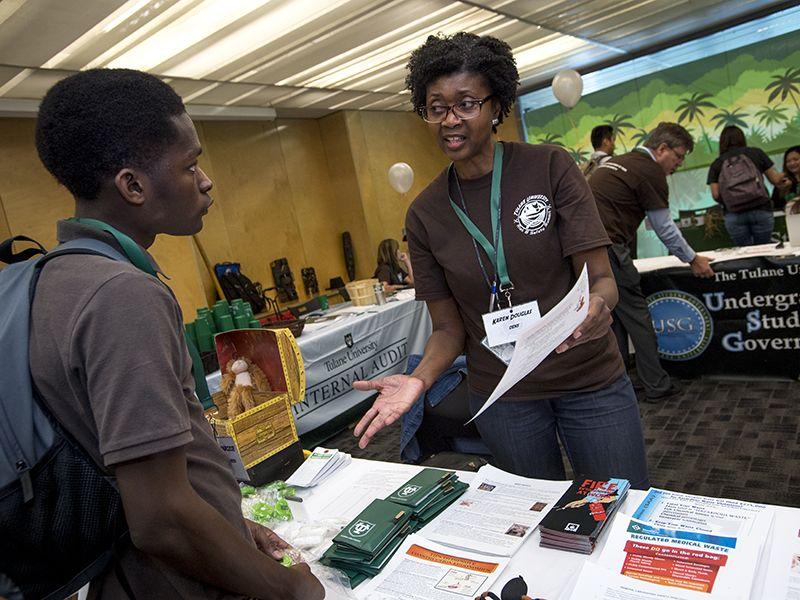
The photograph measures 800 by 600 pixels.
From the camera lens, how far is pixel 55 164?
0.89m

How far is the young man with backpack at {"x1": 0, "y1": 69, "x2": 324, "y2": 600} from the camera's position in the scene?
0.72 metres

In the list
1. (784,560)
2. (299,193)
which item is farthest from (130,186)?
(299,193)

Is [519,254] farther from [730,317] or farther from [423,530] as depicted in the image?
[730,317]

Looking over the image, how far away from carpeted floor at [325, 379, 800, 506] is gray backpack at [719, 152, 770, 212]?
2.24m

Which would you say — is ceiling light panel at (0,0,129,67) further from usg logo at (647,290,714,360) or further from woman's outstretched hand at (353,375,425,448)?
usg logo at (647,290,714,360)

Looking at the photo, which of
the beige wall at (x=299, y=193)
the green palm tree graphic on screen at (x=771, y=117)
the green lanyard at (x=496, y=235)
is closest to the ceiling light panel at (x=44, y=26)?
the beige wall at (x=299, y=193)

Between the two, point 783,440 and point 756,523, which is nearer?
point 756,523

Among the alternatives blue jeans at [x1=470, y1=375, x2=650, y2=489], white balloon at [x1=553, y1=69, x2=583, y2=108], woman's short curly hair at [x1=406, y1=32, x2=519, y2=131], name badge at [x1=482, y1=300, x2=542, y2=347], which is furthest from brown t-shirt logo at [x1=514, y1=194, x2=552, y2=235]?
white balloon at [x1=553, y1=69, x2=583, y2=108]

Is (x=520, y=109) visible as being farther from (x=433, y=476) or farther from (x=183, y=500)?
(x=183, y=500)

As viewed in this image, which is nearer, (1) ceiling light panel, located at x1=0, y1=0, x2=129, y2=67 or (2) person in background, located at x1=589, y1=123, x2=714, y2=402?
(1) ceiling light panel, located at x1=0, y1=0, x2=129, y2=67

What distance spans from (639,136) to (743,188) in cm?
291

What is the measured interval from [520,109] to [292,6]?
576 cm

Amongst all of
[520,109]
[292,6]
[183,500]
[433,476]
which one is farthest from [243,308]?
[520,109]

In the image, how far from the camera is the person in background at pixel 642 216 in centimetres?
358
